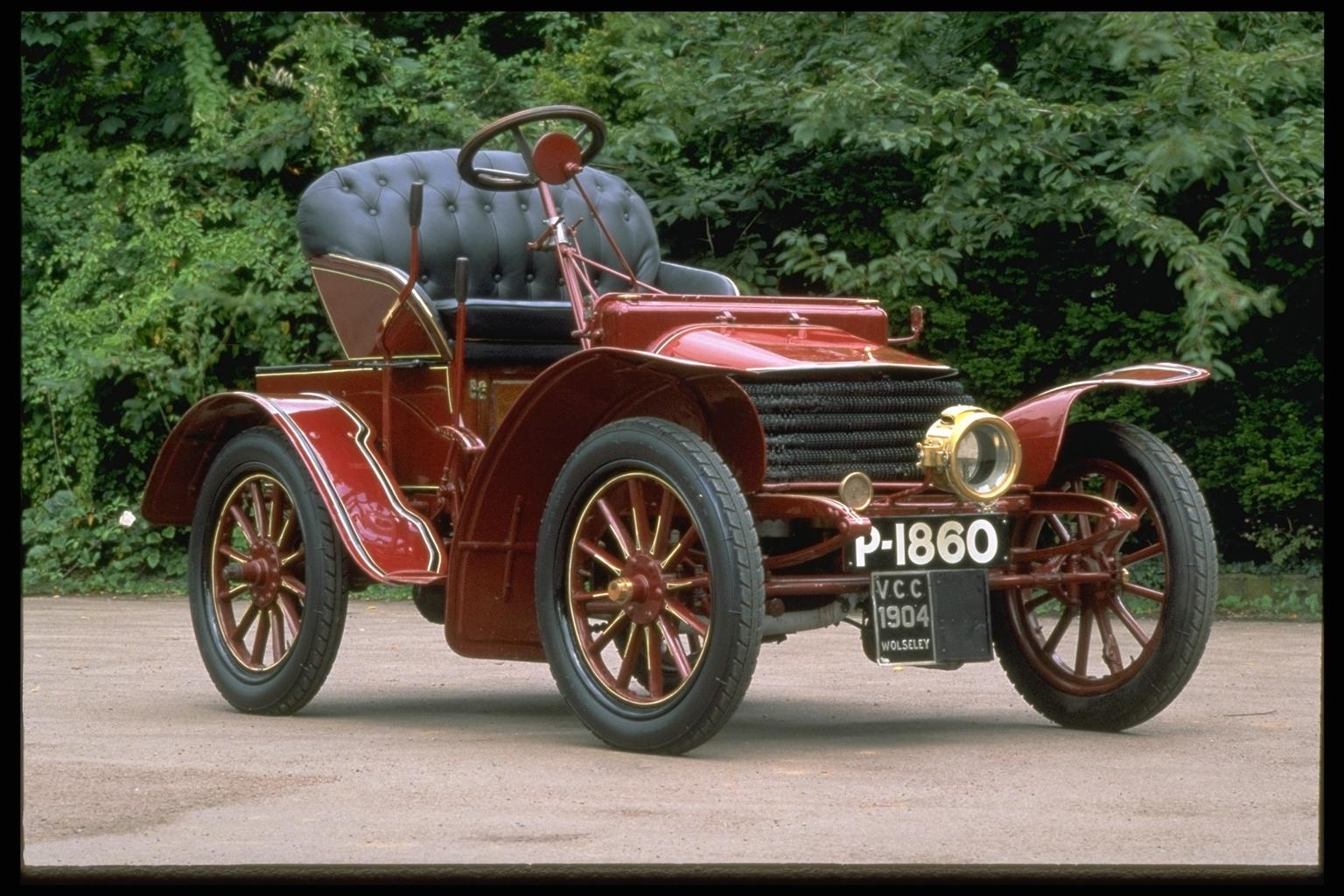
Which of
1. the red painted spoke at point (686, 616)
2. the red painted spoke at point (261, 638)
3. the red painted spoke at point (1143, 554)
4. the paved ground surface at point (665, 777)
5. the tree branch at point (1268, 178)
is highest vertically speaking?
the tree branch at point (1268, 178)

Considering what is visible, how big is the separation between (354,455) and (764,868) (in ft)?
10.8

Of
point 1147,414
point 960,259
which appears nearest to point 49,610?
point 960,259

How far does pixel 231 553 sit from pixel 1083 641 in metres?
2.99

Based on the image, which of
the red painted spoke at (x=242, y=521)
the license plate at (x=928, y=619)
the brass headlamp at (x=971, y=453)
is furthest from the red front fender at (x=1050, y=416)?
the red painted spoke at (x=242, y=521)

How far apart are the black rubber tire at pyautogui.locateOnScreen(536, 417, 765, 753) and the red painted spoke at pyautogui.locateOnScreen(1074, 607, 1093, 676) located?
1.32 metres

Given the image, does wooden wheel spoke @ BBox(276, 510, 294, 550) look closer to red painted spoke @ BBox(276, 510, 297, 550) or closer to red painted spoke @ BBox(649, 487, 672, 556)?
red painted spoke @ BBox(276, 510, 297, 550)

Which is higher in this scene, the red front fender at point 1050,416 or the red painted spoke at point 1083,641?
the red front fender at point 1050,416

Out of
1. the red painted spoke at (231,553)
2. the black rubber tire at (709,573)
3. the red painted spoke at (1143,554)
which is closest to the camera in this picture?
the black rubber tire at (709,573)

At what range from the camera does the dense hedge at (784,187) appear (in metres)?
10.4

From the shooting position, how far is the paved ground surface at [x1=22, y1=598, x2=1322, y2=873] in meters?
4.47

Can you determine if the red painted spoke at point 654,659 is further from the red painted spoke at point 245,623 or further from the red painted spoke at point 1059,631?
the red painted spoke at point 245,623

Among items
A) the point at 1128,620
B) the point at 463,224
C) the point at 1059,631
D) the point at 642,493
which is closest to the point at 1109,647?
the point at 1128,620

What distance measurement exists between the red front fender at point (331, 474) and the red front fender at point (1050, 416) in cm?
187

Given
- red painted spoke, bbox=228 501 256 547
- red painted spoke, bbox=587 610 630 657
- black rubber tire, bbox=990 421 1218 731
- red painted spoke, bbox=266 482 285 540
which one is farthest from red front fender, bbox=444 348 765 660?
black rubber tire, bbox=990 421 1218 731
